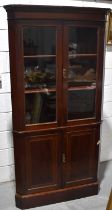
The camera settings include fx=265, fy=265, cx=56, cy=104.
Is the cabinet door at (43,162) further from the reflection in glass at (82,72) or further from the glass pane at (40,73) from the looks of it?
the reflection in glass at (82,72)

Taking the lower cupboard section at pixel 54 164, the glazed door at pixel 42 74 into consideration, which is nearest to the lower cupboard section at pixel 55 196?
the lower cupboard section at pixel 54 164

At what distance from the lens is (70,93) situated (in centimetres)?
226

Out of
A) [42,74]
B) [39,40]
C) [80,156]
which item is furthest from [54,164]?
[39,40]

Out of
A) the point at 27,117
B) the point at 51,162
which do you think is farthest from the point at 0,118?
the point at 51,162

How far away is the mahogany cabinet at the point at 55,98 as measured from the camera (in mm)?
2014

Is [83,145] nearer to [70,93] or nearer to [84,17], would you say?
[70,93]

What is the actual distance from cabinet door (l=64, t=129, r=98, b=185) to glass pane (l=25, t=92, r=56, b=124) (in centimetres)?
24

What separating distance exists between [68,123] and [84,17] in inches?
34.3

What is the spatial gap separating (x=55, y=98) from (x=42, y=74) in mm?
225

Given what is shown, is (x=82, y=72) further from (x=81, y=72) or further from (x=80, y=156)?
(x=80, y=156)

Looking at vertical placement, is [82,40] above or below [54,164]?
above

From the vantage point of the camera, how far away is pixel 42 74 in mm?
2182

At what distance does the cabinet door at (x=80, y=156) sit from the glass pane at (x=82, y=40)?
0.71 meters

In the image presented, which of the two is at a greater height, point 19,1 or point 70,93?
point 19,1
